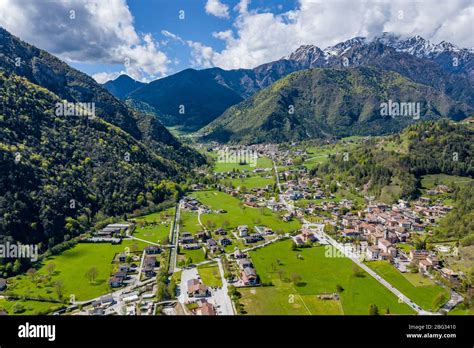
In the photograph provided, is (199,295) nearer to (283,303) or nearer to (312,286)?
(283,303)

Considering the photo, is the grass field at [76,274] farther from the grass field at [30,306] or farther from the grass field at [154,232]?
the grass field at [154,232]

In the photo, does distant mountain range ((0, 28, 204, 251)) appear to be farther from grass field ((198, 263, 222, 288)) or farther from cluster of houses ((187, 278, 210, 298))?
cluster of houses ((187, 278, 210, 298))

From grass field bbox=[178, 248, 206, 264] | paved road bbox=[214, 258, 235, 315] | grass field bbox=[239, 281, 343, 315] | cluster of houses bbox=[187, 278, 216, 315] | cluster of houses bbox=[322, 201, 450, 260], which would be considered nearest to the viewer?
cluster of houses bbox=[187, 278, 216, 315]

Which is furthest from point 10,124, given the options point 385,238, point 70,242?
point 385,238

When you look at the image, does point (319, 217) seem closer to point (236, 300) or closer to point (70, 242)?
point (236, 300)

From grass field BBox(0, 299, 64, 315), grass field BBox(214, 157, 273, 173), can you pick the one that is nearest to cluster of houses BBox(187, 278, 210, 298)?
grass field BBox(0, 299, 64, 315)

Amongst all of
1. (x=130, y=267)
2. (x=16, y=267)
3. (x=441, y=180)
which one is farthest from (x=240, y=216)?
(x=441, y=180)

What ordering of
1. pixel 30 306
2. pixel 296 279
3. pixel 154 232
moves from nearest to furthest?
1. pixel 30 306
2. pixel 296 279
3. pixel 154 232
